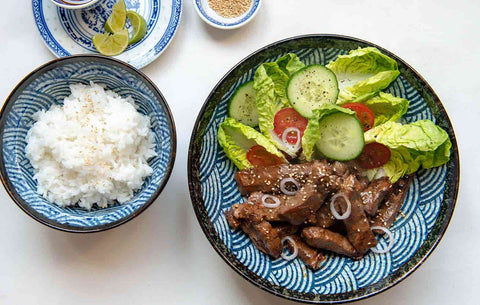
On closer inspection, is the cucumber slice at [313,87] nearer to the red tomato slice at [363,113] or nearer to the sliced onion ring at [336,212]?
the red tomato slice at [363,113]

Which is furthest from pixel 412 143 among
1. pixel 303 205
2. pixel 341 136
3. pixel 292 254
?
pixel 292 254

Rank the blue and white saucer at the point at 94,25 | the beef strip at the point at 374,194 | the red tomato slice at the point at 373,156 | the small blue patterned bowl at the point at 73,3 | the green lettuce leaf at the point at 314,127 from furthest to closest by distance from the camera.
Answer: the blue and white saucer at the point at 94,25, the small blue patterned bowl at the point at 73,3, the red tomato slice at the point at 373,156, the beef strip at the point at 374,194, the green lettuce leaf at the point at 314,127

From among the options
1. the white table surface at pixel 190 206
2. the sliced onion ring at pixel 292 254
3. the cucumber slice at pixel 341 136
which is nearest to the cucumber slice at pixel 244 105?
the white table surface at pixel 190 206

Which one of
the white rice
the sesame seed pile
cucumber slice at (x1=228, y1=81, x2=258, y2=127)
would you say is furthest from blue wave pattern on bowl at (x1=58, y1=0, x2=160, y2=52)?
cucumber slice at (x1=228, y1=81, x2=258, y2=127)

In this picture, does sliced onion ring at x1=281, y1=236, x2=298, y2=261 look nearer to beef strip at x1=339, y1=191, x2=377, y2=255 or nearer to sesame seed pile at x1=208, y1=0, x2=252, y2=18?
beef strip at x1=339, y1=191, x2=377, y2=255

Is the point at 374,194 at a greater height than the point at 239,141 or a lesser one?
lesser

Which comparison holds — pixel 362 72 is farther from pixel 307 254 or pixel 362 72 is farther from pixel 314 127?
pixel 307 254
